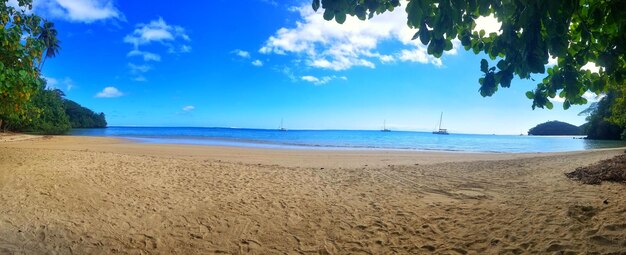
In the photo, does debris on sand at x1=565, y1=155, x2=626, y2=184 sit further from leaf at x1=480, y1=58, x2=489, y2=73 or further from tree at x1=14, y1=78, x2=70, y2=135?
tree at x1=14, y1=78, x2=70, y2=135

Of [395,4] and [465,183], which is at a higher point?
[395,4]

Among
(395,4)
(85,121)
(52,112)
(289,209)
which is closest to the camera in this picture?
(395,4)

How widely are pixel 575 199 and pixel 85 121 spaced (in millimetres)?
93837

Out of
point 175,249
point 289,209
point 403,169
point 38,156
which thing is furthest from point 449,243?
point 38,156

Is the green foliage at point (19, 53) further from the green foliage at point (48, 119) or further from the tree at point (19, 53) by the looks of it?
the green foliage at point (48, 119)

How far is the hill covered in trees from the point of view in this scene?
119m

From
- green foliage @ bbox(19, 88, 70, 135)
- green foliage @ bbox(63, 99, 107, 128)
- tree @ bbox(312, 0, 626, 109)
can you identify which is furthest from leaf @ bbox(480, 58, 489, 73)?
green foliage @ bbox(63, 99, 107, 128)

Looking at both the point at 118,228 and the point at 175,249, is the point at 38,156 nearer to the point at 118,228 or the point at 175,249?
the point at 118,228

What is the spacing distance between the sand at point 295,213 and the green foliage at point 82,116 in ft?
252

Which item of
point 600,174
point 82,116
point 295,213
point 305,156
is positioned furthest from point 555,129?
point 82,116

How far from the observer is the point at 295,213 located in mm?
6438

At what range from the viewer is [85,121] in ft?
258

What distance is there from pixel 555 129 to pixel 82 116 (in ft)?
490

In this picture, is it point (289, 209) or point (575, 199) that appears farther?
point (289, 209)
